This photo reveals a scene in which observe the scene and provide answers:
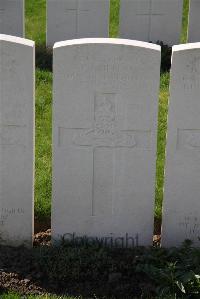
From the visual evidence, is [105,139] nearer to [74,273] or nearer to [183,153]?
[183,153]

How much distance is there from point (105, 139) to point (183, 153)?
2.06 feet

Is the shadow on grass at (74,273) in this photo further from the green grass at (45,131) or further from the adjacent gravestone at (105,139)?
the green grass at (45,131)

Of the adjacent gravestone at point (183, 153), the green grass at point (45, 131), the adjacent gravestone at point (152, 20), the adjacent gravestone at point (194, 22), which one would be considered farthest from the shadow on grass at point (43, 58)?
the adjacent gravestone at point (183, 153)

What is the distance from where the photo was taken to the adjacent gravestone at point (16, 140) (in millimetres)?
5012

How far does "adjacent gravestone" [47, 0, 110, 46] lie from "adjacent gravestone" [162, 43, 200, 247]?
5.47 meters

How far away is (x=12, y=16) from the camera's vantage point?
33.9 feet

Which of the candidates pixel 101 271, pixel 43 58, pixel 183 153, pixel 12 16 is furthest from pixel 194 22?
pixel 101 271

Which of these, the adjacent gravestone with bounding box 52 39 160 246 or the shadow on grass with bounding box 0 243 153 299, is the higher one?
the adjacent gravestone with bounding box 52 39 160 246

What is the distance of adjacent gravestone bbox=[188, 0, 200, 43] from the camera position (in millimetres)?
10391

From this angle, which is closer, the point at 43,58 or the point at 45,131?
the point at 45,131

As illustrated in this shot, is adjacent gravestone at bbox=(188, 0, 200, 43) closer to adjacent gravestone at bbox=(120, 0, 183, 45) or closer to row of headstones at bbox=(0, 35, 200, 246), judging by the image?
adjacent gravestone at bbox=(120, 0, 183, 45)

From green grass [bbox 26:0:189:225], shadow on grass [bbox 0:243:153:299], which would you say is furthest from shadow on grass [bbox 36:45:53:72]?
shadow on grass [bbox 0:243:153:299]

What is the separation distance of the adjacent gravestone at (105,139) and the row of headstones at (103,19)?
17.8 feet

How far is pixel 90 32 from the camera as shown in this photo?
10.5m
